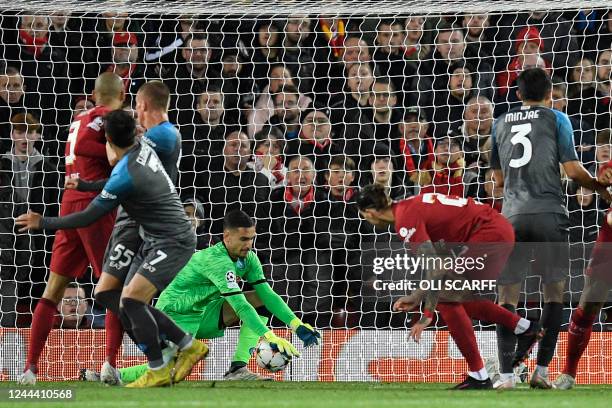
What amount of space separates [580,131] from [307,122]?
2.44 m

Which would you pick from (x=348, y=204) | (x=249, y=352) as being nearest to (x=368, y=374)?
(x=249, y=352)

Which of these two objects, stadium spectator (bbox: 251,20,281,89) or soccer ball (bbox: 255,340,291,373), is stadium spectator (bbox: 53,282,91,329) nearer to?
soccer ball (bbox: 255,340,291,373)

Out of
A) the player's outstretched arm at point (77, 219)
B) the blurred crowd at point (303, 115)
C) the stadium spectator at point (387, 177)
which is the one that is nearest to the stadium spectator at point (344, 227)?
the blurred crowd at point (303, 115)

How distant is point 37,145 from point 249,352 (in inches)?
127

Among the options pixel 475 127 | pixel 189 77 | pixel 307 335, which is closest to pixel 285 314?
pixel 307 335

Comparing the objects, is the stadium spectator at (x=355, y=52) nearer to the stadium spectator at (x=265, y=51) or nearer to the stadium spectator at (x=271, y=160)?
the stadium spectator at (x=265, y=51)

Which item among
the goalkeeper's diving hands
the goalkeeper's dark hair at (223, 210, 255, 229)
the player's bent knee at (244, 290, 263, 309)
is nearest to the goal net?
the player's bent knee at (244, 290, 263, 309)

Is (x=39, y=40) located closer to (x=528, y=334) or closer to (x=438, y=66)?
(x=438, y=66)

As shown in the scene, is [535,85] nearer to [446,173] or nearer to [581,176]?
[581,176]

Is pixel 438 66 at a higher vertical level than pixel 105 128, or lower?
higher

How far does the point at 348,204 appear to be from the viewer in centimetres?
1040

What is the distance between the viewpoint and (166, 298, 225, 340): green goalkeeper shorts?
8609 mm

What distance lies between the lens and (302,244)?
10.5 meters

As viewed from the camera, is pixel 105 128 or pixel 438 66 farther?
pixel 438 66
